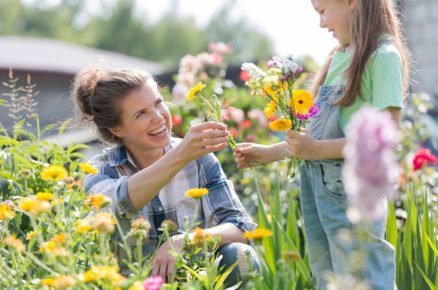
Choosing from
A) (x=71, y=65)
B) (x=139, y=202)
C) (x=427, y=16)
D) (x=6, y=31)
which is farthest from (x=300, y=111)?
(x=6, y=31)

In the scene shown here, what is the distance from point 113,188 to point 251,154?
0.46 meters

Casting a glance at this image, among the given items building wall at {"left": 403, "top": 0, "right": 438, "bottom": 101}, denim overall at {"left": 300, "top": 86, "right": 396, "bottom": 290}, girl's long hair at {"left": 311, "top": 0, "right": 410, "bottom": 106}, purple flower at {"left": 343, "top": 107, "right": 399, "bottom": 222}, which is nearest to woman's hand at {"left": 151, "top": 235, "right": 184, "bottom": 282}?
denim overall at {"left": 300, "top": 86, "right": 396, "bottom": 290}

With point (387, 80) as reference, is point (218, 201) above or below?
below

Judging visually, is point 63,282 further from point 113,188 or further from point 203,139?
point 113,188

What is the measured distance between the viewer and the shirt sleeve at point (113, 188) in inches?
107

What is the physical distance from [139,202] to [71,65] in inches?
602

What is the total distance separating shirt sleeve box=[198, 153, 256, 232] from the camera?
291 centimetres

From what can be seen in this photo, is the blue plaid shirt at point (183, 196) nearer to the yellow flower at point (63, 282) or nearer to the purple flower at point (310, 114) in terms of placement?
the purple flower at point (310, 114)

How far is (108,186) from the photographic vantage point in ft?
9.19

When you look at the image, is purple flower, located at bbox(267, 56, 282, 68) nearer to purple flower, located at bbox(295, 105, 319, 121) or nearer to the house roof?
purple flower, located at bbox(295, 105, 319, 121)

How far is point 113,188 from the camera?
2.77 metres

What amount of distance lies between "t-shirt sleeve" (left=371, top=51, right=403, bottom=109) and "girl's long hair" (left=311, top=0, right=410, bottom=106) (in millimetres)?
45

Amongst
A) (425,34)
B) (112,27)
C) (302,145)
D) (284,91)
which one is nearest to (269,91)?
(284,91)

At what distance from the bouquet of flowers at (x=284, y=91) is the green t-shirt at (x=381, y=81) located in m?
0.14
